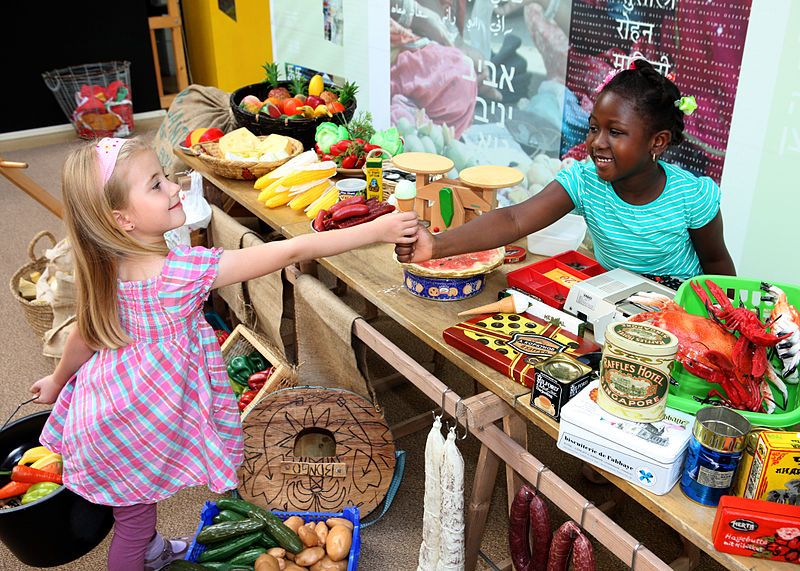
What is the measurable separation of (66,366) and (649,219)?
1.81 m

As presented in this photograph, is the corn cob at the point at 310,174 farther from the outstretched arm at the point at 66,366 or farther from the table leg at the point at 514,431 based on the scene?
the table leg at the point at 514,431

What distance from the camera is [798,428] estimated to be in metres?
1.60

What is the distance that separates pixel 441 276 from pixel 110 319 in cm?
95

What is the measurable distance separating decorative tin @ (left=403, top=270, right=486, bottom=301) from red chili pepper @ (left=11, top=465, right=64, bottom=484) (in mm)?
1302

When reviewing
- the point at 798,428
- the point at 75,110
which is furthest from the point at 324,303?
the point at 75,110

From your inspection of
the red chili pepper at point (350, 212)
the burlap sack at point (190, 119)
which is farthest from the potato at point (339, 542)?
the burlap sack at point (190, 119)

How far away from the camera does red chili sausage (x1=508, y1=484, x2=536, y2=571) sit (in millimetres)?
1822

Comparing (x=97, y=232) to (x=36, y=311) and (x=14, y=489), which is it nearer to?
(x=14, y=489)

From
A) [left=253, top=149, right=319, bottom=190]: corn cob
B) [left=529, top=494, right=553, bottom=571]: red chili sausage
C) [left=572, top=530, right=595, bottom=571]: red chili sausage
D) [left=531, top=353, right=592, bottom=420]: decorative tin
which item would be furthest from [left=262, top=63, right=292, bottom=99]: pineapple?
[left=572, top=530, right=595, bottom=571]: red chili sausage

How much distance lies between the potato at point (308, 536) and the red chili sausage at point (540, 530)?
81 centimetres

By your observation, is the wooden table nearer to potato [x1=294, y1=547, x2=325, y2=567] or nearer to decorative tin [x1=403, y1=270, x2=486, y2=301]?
decorative tin [x1=403, y1=270, x2=486, y2=301]

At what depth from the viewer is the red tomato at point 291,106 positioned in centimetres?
372

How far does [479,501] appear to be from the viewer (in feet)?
7.02

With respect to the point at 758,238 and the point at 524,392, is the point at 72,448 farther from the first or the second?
the point at 758,238
